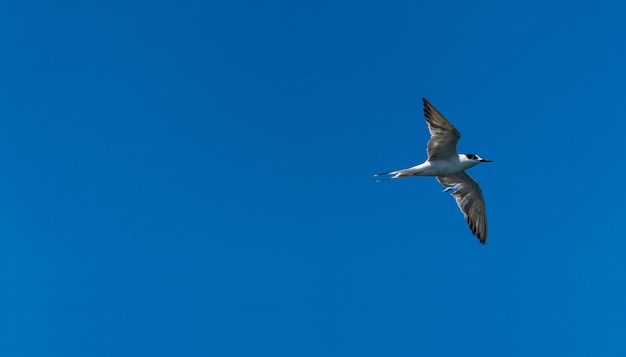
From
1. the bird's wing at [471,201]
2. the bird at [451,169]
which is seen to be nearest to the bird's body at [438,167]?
the bird at [451,169]

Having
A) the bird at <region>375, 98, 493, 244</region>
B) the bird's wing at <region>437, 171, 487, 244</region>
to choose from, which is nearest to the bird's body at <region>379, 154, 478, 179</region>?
the bird at <region>375, 98, 493, 244</region>

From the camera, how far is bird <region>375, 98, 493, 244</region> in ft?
104

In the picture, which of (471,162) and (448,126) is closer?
(448,126)

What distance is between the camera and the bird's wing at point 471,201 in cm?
3591

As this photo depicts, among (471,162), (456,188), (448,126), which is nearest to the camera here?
(448,126)

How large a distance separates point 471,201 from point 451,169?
149 inches

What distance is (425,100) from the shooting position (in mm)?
31766

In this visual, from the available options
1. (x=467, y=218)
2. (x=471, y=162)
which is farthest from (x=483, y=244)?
(x=471, y=162)

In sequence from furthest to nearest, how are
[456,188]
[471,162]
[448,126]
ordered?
[456,188] → [471,162] → [448,126]

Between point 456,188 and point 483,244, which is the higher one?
point 456,188

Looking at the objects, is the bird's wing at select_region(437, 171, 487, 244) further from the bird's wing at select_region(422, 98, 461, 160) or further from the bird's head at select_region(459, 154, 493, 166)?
the bird's wing at select_region(422, 98, 461, 160)

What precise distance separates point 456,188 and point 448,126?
19.0 feet

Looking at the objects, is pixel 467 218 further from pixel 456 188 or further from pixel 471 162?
pixel 471 162

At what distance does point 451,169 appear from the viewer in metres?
33.6
